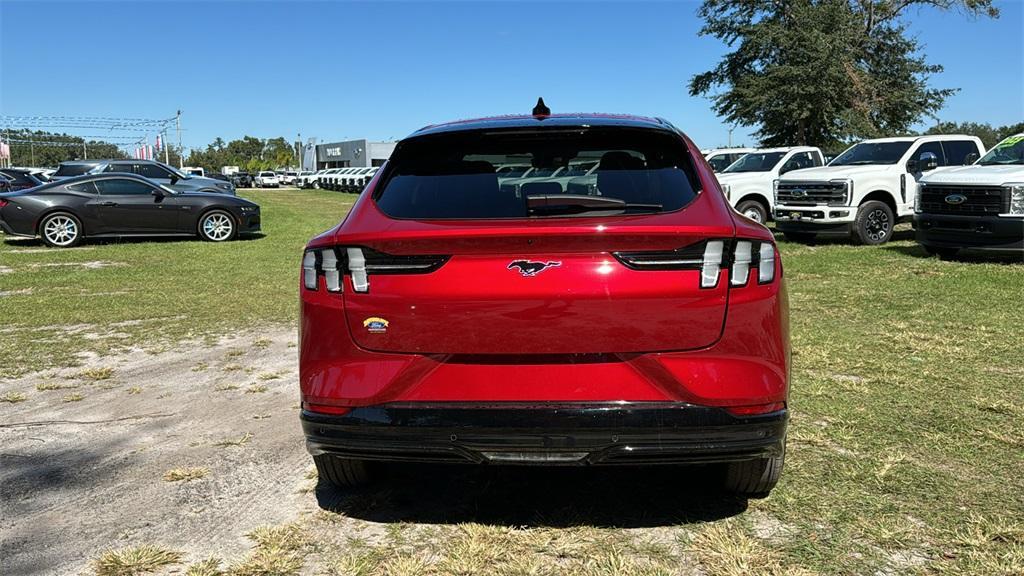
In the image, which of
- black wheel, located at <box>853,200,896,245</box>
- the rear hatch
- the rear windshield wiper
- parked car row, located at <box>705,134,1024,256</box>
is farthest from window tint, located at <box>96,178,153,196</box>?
the rear windshield wiper

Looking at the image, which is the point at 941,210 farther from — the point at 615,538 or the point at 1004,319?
A: the point at 615,538

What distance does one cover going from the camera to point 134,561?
2.91 m

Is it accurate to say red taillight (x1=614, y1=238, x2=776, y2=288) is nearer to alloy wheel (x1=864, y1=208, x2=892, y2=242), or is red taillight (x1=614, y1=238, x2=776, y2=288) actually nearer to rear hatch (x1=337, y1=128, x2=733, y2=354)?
rear hatch (x1=337, y1=128, x2=733, y2=354)

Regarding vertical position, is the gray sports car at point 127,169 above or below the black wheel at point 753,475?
above

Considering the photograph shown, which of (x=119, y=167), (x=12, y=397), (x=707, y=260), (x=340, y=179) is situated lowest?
(x=12, y=397)

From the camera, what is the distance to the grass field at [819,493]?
2906mm

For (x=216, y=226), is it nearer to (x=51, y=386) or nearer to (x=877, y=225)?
(x=51, y=386)

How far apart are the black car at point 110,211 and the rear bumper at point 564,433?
1402 cm

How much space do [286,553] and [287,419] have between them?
1698mm

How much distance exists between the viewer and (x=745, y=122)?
33.7 meters

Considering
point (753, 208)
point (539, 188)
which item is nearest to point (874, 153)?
point (753, 208)

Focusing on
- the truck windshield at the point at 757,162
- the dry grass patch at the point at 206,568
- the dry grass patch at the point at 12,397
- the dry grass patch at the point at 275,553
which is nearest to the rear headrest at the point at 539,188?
the dry grass patch at the point at 275,553

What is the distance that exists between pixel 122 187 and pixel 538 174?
46.3 ft

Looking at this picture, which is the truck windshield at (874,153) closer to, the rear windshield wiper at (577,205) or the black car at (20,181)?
the rear windshield wiper at (577,205)
